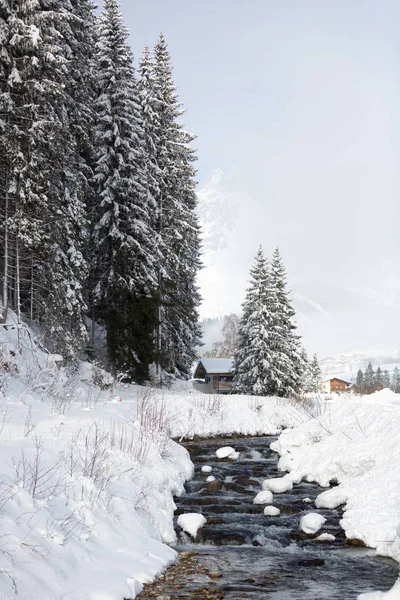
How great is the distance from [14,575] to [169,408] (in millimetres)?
14345

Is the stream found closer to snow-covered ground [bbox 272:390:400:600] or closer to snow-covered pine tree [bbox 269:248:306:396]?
snow-covered ground [bbox 272:390:400:600]

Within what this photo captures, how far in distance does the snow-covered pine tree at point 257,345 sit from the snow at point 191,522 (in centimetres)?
2486

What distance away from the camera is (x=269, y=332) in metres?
33.9

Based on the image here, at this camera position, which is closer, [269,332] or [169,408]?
[169,408]

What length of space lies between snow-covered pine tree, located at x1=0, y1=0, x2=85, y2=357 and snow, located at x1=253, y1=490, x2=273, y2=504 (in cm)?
918

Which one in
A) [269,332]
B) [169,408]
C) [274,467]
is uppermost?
[269,332]

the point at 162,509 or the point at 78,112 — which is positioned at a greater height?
the point at 78,112

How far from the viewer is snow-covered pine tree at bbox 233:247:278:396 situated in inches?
1302

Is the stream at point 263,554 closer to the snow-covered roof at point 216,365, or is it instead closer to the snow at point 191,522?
the snow at point 191,522

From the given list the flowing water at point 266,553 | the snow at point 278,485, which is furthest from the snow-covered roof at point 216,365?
the flowing water at point 266,553

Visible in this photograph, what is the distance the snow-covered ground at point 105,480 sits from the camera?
4824 millimetres

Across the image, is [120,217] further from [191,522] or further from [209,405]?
[191,522]

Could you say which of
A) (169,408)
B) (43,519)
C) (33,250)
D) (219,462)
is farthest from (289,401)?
(43,519)

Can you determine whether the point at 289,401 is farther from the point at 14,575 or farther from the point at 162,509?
the point at 14,575
